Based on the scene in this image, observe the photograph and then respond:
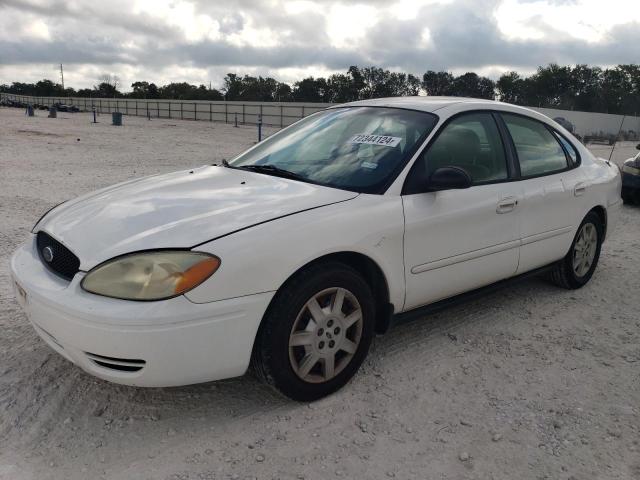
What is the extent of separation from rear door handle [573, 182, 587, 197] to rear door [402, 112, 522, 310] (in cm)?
81

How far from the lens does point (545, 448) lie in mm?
2375

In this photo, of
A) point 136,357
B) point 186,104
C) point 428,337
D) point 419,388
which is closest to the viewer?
point 136,357

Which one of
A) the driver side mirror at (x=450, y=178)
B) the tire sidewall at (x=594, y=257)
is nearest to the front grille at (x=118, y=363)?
the driver side mirror at (x=450, y=178)

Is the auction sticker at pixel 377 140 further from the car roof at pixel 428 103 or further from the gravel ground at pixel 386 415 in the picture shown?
the gravel ground at pixel 386 415

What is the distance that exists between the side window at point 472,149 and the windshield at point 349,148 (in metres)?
0.13

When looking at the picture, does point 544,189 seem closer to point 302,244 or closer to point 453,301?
point 453,301

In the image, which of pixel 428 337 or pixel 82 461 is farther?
pixel 428 337

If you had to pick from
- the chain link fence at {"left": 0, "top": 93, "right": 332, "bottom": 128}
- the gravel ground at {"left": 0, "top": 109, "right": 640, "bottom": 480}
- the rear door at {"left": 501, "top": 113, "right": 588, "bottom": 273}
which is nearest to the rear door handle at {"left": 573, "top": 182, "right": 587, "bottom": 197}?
the rear door at {"left": 501, "top": 113, "right": 588, "bottom": 273}

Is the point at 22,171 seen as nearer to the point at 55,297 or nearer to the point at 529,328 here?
the point at 55,297

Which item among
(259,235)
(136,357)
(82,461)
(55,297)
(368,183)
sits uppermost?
(368,183)

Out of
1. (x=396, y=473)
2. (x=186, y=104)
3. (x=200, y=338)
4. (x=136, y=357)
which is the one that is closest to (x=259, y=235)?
(x=200, y=338)

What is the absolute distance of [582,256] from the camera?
440cm

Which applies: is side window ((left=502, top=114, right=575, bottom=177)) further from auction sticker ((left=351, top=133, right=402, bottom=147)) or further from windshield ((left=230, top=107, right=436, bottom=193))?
auction sticker ((left=351, top=133, right=402, bottom=147))

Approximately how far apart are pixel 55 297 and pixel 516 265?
284 cm
